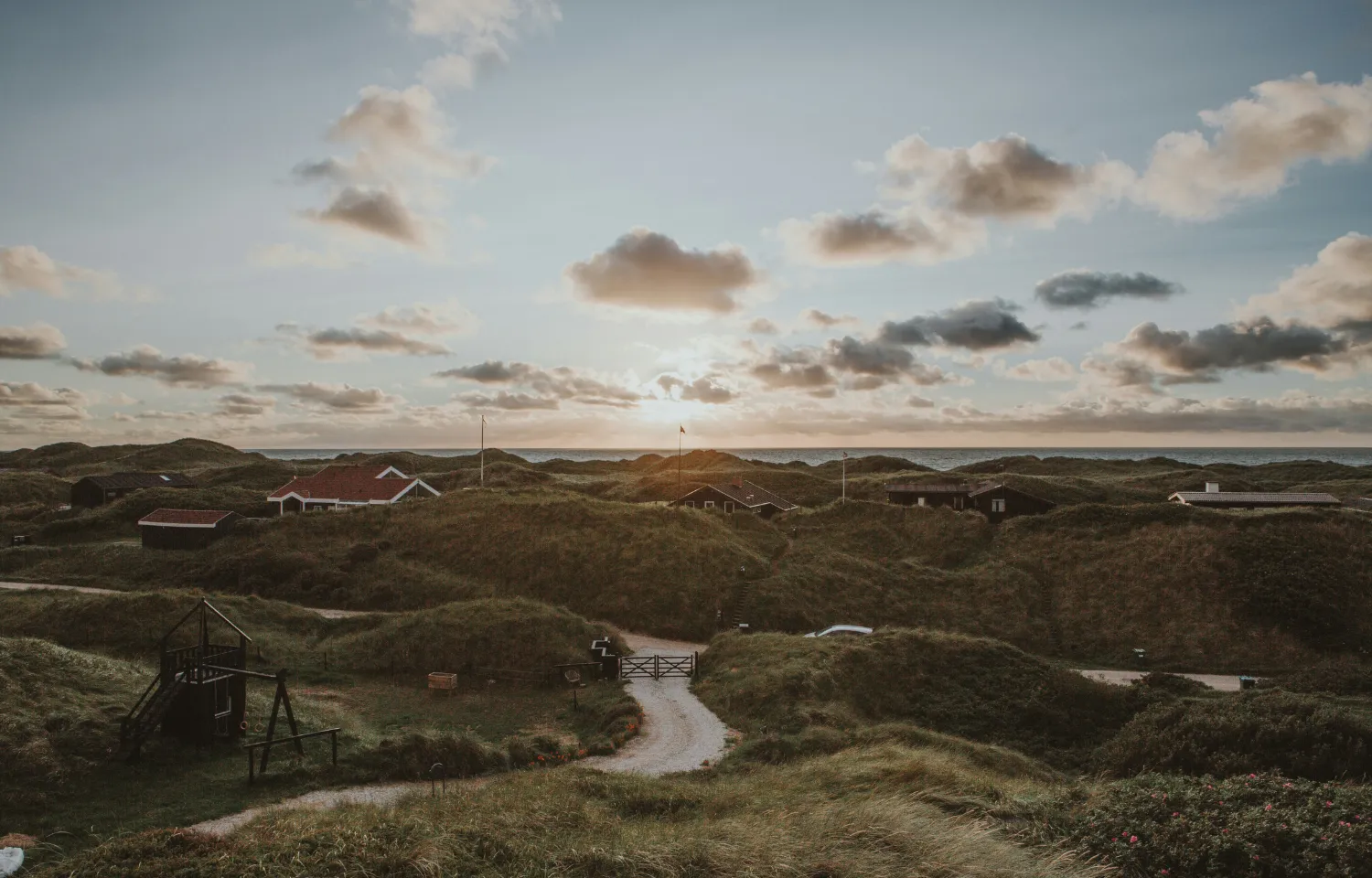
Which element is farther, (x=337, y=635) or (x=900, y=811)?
(x=337, y=635)

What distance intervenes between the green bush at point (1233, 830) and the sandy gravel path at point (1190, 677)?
72.6 feet

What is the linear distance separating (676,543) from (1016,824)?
37.0 m

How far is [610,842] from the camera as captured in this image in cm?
1077

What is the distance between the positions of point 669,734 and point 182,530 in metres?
47.5

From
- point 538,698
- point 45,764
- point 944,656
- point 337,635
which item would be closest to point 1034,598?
point 944,656

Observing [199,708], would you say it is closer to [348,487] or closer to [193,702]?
[193,702]

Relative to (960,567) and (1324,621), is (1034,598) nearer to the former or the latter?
(960,567)

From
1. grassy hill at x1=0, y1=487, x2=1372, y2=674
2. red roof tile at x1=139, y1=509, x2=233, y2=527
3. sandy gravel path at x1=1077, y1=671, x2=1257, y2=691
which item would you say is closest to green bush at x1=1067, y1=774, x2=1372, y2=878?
sandy gravel path at x1=1077, y1=671, x2=1257, y2=691

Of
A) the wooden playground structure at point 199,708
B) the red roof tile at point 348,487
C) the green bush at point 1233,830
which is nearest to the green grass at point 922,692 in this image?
the green bush at point 1233,830

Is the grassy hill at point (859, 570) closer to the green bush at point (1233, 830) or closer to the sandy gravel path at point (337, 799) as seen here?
the sandy gravel path at point (337, 799)

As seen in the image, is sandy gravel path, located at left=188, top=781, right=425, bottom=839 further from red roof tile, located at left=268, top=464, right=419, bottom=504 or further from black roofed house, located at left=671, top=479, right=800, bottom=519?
red roof tile, located at left=268, top=464, right=419, bottom=504

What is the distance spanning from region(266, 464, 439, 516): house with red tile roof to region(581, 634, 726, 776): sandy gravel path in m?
40.0

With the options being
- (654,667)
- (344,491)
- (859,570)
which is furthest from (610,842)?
(344,491)

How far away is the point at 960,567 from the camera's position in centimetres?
5162
